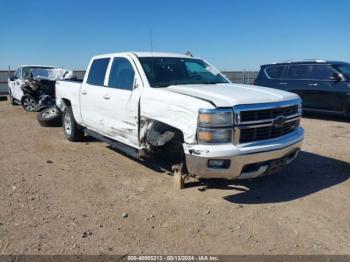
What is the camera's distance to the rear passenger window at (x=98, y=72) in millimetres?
6449

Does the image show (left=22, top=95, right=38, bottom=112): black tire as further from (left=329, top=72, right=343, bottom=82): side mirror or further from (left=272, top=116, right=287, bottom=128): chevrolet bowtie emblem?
(left=272, top=116, right=287, bottom=128): chevrolet bowtie emblem

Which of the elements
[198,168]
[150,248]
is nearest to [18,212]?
[150,248]

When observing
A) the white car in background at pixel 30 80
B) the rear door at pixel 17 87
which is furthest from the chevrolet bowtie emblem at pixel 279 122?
the rear door at pixel 17 87

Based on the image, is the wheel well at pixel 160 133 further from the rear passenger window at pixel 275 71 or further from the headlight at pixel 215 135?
the rear passenger window at pixel 275 71

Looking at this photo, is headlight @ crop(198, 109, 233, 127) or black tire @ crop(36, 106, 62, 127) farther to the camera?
black tire @ crop(36, 106, 62, 127)

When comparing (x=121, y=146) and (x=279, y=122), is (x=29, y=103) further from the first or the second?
(x=279, y=122)

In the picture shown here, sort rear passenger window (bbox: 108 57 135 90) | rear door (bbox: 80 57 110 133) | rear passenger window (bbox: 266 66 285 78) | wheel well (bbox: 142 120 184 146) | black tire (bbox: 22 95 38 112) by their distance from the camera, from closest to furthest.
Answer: wheel well (bbox: 142 120 184 146) < rear passenger window (bbox: 108 57 135 90) < rear door (bbox: 80 57 110 133) < rear passenger window (bbox: 266 66 285 78) < black tire (bbox: 22 95 38 112)

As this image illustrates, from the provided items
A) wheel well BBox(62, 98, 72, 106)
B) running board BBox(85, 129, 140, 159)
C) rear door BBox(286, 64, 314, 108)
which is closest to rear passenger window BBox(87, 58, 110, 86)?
running board BBox(85, 129, 140, 159)

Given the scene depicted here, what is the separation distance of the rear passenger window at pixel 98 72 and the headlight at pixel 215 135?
2.81 metres

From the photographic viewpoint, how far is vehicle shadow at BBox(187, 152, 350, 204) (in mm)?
4715

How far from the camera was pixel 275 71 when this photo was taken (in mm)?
12609

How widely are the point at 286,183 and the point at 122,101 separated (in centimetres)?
271

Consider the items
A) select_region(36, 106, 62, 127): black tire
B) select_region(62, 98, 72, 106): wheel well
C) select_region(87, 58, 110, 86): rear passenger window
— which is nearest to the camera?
select_region(87, 58, 110, 86): rear passenger window

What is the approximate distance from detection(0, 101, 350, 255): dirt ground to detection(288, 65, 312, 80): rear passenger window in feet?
18.5
